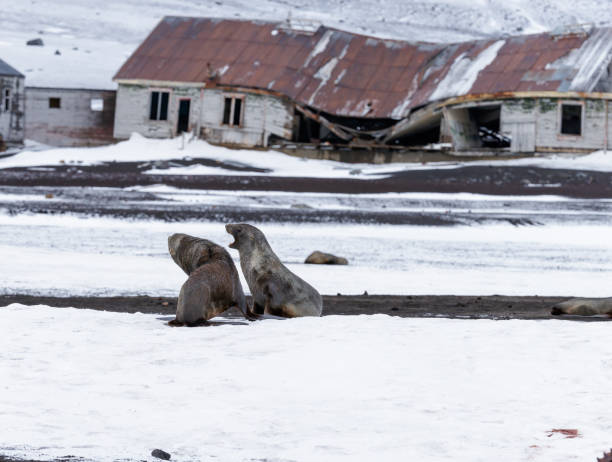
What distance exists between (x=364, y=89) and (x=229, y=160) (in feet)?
22.2

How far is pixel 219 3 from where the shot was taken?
344 ft

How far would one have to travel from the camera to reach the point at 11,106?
4566 cm

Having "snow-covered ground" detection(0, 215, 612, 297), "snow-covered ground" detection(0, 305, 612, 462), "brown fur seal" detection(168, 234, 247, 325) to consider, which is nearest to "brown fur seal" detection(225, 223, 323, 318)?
"brown fur seal" detection(168, 234, 247, 325)

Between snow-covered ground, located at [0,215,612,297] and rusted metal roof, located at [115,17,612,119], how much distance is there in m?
17.5

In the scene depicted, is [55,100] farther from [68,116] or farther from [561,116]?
[561,116]

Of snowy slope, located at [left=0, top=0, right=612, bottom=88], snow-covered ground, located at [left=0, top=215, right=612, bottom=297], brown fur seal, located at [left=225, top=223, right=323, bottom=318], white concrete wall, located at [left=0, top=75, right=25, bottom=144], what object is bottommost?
snow-covered ground, located at [left=0, top=215, right=612, bottom=297]

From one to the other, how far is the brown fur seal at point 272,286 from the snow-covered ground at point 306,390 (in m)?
0.80

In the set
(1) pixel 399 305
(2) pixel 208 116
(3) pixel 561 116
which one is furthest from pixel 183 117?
(1) pixel 399 305

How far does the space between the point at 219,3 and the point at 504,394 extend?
10168 cm

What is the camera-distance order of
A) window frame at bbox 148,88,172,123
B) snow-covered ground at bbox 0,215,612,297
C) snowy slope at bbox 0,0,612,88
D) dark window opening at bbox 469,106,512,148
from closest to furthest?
snow-covered ground at bbox 0,215,612,297, dark window opening at bbox 469,106,512,148, window frame at bbox 148,88,172,123, snowy slope at bbox 0,0,612,88

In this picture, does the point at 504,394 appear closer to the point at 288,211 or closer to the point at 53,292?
the point at 53,292

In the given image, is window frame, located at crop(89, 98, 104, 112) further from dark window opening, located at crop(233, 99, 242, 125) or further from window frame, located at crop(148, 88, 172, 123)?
dark window opening, located at crop(233, 99, 242, 125)

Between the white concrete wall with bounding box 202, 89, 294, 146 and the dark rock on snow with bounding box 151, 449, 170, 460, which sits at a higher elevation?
the white concrete wall with bounding box 202, 89, 294, 146

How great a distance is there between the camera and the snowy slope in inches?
3039
